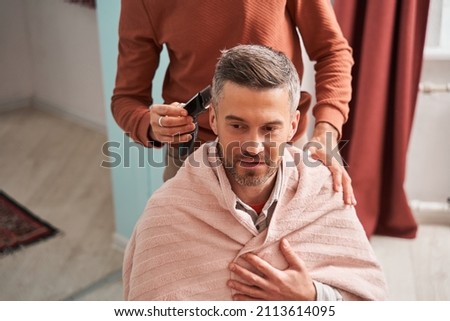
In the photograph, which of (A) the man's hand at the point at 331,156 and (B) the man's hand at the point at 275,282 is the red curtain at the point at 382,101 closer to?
(A) the man's hand at the point at 331,156

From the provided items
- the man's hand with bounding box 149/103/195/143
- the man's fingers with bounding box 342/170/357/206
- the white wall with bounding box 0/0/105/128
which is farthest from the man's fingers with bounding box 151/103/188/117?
the white wall with bounding box 0/0/105/128

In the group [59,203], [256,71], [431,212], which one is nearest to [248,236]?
[256,71]

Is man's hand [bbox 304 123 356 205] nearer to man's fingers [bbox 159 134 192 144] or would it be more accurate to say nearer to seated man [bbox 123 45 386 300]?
seated man [bbox 123 45 386 300]

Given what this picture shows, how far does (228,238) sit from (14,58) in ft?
8.70

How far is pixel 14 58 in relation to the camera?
3439 mm

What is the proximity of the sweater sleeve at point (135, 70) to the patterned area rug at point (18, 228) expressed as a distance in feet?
4.62

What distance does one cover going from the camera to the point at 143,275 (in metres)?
1.21

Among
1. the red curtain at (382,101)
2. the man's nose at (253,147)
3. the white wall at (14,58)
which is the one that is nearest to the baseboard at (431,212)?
the red curtain at (382,101)

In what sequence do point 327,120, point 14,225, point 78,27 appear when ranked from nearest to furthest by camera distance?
point 327,120, point 14,225, point 78,27

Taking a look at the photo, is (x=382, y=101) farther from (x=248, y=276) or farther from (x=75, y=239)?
(x=75, y=239)

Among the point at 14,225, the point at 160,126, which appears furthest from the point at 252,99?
the point at 14,225
